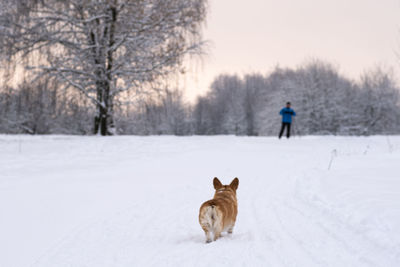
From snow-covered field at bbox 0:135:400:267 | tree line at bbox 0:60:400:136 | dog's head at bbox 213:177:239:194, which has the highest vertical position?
tree line at bbox 0:60:400:136

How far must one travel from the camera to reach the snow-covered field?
3207mm

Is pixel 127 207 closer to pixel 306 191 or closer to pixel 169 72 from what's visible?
pixel 306 191

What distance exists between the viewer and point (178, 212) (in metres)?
5.09

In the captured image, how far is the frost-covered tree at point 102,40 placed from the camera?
11.5 meters

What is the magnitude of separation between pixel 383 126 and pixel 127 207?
48.9 m

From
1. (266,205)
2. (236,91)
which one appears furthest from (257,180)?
(236,91)

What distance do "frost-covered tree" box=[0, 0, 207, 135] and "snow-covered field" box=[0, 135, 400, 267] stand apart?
408cm

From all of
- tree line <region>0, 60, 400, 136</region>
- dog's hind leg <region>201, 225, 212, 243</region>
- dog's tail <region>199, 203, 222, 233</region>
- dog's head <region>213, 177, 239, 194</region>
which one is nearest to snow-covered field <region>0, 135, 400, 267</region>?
dog's hind leg <region>201, 225, 212, 243</region>

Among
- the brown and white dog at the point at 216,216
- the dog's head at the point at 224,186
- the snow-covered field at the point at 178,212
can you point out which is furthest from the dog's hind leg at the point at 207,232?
the dog's head at the point at 224,186

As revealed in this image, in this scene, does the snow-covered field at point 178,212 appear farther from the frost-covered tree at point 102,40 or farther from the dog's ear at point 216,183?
the frost-covered tree at point 102,40

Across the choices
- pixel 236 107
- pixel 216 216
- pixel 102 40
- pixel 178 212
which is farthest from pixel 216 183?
pixel 236 107

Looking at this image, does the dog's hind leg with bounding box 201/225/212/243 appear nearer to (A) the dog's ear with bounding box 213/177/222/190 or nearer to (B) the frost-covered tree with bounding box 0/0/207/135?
(A) the dog's ear with bounding box 213/177/222/190

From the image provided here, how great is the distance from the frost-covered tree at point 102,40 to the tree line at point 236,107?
643mm

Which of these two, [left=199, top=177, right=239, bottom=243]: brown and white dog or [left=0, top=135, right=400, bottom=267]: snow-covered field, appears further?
[left=199, top=177, right=239, bottom=243]: brown and white dog
